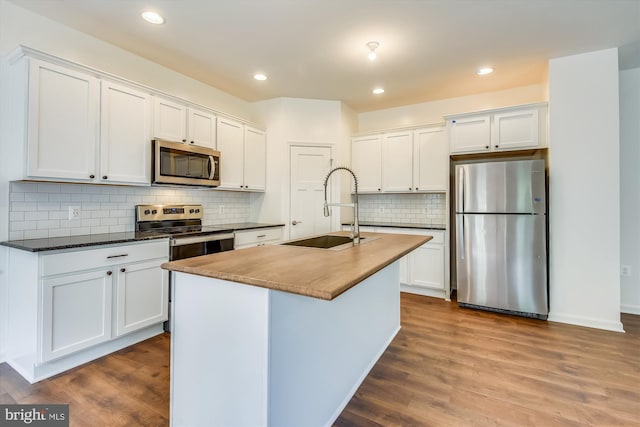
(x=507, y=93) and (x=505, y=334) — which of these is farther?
(x=507, y=93)

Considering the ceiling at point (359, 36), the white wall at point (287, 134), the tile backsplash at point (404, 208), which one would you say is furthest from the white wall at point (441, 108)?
the tile backsplash at point (404, 208)

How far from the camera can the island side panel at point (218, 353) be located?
124 cm

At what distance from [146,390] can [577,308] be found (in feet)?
12.4

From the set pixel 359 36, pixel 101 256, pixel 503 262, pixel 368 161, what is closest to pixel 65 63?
pixel 101 256

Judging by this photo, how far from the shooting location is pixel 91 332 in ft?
7.25

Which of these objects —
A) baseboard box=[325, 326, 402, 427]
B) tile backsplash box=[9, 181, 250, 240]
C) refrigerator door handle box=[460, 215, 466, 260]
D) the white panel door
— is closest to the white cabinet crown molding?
tile backsplash box=[9, 181, 250, 240]

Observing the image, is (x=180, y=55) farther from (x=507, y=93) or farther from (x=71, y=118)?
(x=507, y=93)

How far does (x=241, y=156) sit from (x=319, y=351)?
2.92 m

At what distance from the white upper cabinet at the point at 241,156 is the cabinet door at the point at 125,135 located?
91cm

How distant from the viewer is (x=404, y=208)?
14.9 feet

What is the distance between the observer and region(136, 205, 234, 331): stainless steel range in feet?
9.14

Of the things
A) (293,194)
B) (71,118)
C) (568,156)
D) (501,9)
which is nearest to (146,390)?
(71,118)

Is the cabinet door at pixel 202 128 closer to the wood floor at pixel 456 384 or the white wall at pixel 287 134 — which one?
the white wall at pixel 287 134

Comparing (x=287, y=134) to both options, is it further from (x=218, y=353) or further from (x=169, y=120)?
(x=218, y=353)
